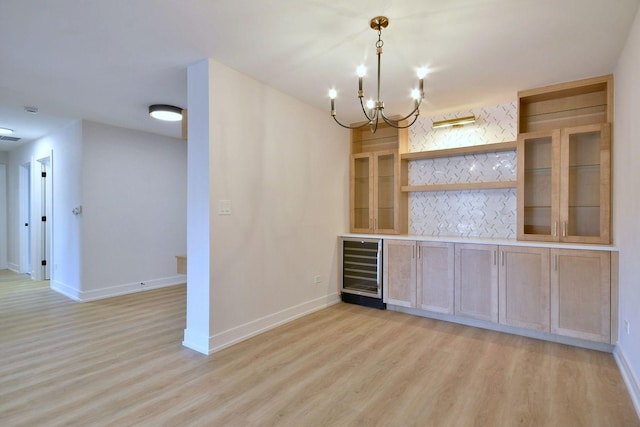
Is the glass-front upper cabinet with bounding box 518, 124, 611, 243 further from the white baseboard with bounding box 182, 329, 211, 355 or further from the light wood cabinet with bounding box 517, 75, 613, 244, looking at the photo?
the white baseboard with bounding box 182, 329, 211, 355

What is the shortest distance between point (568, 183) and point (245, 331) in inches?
137

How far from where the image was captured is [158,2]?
206 centimetres

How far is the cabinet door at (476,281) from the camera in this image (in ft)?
11.2

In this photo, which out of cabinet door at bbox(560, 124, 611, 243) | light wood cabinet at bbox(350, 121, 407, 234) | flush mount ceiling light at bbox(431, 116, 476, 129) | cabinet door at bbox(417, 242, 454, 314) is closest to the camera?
cabinet door at bbox(560, 124, 611, 243)

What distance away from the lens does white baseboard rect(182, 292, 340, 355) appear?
9.43 ft

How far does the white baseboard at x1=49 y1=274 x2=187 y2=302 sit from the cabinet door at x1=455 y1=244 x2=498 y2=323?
448 centimetres

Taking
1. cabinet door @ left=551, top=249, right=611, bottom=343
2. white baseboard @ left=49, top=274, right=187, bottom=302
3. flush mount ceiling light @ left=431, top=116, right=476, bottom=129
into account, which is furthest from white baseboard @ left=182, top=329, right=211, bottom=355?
flush mount ceiling light @ left=431, top=116, right=476, bottom=129

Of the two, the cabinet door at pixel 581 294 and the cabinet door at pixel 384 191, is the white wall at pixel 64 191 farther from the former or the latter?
the cabinet door at pixel 581 294

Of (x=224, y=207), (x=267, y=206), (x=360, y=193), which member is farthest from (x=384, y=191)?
(x=224, y=207)

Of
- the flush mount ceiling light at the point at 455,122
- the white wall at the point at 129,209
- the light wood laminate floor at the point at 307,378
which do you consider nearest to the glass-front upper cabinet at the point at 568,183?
the flush mount ceiling light at the point at 455,122

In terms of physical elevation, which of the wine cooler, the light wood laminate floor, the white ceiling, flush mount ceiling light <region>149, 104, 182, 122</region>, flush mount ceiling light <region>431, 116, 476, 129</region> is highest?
the white ceiling

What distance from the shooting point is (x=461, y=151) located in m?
4.02

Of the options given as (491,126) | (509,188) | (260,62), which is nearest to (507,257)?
(509,188)

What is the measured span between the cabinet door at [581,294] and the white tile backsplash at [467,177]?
2.92ft
